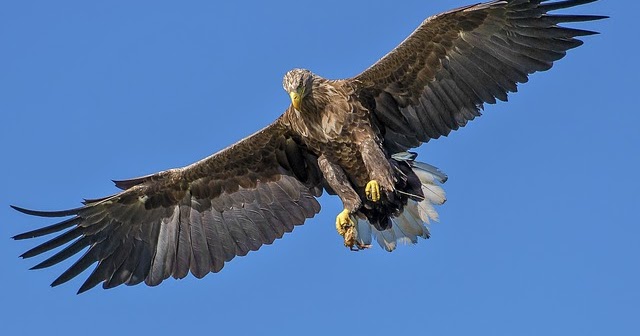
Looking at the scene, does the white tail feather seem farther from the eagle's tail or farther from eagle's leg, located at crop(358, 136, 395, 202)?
eagle's leg, located at crop(358, 136, 395, 202)

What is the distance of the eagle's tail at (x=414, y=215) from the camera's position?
44.9ft

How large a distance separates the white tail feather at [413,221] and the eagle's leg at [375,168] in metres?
0.92

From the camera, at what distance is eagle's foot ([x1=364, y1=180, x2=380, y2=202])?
42.2 feet

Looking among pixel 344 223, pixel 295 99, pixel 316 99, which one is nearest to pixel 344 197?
pixel 344 223

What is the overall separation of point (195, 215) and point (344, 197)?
69.0 inches

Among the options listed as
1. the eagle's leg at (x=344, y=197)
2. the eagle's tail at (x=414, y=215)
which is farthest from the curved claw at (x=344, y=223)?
the eagle's tail at (x=414, y=215)

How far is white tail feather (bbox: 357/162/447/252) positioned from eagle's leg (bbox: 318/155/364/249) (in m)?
0.85

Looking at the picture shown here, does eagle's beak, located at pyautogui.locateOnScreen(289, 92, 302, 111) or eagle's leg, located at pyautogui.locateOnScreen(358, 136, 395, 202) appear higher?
eagle's beak, located at pyautogui.locateOnScreen(289, 92, 302, 111)

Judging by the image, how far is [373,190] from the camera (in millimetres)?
12875

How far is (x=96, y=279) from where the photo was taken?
45.1 ft

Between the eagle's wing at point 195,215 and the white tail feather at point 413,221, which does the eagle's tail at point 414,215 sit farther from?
the eagle's wing at point 195,215

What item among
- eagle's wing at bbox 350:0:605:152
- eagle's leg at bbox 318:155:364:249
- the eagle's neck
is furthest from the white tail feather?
the eagle's neck

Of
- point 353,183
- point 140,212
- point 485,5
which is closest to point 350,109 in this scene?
point 353,183

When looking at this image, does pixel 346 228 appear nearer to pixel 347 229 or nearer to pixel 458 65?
pixel 347 229
